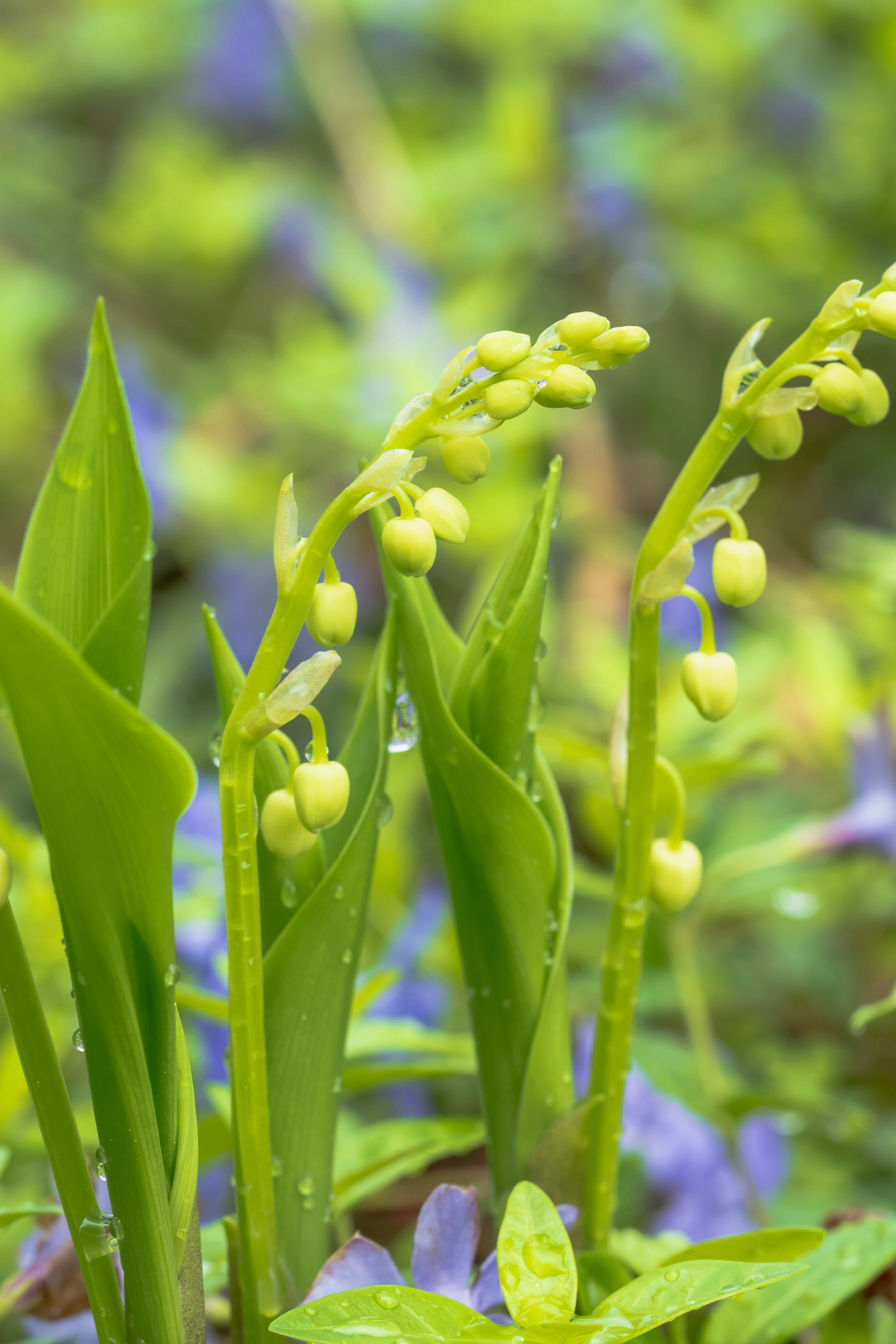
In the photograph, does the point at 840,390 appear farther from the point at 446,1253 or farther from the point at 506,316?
the point at 506,316

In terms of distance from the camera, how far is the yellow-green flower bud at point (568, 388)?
0.35m

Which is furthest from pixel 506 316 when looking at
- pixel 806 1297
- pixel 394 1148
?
pixel 806 1297

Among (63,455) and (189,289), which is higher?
(189,289)

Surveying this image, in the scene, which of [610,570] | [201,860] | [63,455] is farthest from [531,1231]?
[610,570]

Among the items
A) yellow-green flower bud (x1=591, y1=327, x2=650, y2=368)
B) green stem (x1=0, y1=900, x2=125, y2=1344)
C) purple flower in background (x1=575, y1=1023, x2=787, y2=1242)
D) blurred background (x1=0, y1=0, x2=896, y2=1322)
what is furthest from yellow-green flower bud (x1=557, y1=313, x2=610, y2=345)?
blurred background (x1=0, y1=0, x2=896, y2=1322)

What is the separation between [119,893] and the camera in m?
0.36

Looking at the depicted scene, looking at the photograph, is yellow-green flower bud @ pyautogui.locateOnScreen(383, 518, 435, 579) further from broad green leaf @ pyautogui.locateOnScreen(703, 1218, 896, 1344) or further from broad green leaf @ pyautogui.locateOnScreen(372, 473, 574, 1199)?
broad green leaf @ pyautogui.locateOnScreen(703, 1218, 896, 1344)

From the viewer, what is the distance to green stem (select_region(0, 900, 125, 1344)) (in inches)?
14.2

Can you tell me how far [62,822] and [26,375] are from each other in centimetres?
208

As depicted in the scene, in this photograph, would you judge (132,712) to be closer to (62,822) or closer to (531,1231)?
(62,822)

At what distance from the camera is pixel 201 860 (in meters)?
0.86

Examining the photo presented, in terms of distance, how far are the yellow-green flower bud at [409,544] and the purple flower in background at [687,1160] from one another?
0.50 meters

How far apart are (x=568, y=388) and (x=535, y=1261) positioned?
28 centimetres

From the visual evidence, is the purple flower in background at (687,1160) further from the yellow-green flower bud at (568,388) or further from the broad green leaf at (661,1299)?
the yellow-green flower bud at (568,388)
